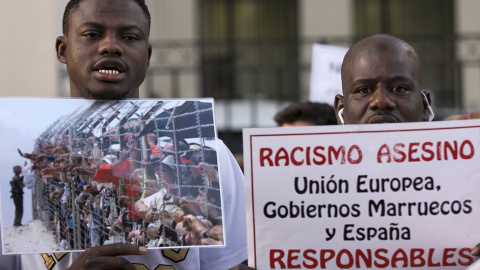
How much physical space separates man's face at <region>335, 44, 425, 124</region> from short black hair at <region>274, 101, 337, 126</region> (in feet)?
6.42

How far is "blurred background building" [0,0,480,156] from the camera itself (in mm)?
9789

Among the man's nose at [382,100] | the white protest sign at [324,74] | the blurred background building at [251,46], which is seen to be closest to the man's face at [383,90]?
the man's nose at [382,100]

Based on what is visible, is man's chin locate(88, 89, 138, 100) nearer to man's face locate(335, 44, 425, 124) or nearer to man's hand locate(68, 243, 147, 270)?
man's hand locate(68, 243, 147, 270)

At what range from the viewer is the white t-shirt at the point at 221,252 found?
9.02 feet

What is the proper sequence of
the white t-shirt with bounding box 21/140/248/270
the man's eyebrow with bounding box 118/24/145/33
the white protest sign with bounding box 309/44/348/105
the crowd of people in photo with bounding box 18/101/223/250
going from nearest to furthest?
1. the crowd of people in photo with bounding box 18/101/223/250
2. the white t-shirt with bounding box 21/140/248/270
3. the man's eyebrow with bounding box 118/24/145/33
4. the white protest sign with bounding box 309/44/348/105

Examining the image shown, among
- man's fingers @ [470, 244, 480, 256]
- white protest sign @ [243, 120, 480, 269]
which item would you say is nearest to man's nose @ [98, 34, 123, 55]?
white protest sign @ [243, 120, 480, 269]

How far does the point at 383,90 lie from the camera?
284 centimetres

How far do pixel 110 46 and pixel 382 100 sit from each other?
93 cm

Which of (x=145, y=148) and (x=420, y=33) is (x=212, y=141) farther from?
(x=420, y=33)

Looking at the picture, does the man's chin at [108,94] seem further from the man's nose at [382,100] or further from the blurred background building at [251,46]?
the blurred background building at [251,46]

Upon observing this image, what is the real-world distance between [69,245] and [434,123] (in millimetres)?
1185

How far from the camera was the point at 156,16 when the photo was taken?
11836 millimetres

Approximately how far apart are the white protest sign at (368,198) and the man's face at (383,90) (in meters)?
0.22

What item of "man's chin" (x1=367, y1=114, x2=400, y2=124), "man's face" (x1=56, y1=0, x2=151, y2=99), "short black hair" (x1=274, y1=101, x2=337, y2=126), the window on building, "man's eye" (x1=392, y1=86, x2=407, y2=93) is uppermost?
the window on building
